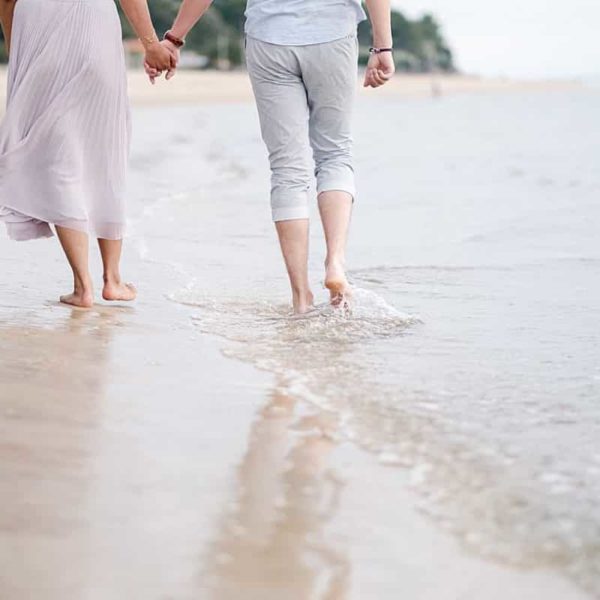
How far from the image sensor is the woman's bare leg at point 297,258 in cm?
425

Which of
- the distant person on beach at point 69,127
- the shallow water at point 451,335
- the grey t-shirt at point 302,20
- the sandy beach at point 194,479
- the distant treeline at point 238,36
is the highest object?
the grey t-shirt at point 302,20

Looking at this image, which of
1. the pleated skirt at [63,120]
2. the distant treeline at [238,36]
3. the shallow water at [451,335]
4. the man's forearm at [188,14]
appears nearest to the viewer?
the shallow water at [451,335]

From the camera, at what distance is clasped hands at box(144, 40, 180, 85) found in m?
4.54

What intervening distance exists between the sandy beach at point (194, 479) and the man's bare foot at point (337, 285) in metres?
0.25

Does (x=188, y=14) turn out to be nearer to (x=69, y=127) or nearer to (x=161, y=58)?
(x=161, y=58)

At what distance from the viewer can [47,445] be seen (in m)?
2.59

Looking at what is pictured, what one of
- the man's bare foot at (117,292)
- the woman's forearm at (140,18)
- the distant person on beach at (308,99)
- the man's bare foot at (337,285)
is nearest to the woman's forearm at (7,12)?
the woman's forearm at (140,18)

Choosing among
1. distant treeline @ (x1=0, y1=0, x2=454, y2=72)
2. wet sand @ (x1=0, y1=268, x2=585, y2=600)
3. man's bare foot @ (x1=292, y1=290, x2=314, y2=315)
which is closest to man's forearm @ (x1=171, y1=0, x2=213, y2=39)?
man's bare foot @ (x1=292, y1=290, x2=314, y2=315)

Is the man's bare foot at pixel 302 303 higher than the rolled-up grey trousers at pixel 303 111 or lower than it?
lower

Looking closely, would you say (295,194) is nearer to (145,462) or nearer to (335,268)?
(335,268)

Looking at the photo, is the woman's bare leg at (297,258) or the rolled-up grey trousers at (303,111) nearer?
the rolled-up grey trousers at (303,111)

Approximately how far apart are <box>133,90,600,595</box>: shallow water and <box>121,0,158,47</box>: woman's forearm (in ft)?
2.95

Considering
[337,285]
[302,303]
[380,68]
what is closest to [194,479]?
[337,285]

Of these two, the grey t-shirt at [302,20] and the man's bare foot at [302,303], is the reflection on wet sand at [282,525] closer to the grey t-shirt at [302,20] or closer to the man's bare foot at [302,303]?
the man's bare foot at [302,303]
